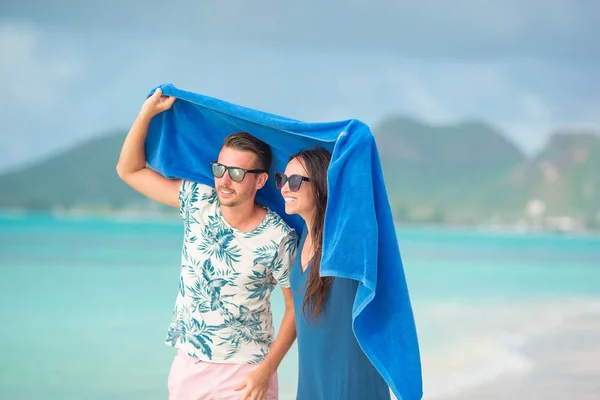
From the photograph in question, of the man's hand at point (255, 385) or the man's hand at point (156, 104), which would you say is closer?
the man's hand at point (255, 385)

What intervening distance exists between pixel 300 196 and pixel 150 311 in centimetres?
605

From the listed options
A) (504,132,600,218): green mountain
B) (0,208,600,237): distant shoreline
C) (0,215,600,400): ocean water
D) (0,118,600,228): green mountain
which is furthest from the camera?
(0,118,600,228): green mountain

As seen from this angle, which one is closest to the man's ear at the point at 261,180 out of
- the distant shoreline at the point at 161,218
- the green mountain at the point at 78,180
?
the distant shoreline at the point at 161,218

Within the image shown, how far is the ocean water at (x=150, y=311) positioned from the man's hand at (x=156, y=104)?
2677 mm

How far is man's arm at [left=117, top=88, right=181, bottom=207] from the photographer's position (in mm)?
3015

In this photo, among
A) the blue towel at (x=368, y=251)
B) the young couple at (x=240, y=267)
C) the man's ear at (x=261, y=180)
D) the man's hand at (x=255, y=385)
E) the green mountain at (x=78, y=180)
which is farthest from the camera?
the green mountain at (x=78, y=180)

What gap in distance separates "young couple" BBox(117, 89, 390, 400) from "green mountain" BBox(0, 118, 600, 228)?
28648 mm

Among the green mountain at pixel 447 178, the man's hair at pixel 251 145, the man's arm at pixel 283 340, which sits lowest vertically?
the man's arm at pixel 283 340

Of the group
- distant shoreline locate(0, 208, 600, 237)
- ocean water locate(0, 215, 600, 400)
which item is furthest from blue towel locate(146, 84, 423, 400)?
distant shoreline locate(0, 208, 600, 237)

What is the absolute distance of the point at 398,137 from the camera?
110 feet

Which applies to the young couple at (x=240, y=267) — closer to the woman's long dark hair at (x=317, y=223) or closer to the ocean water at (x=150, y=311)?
the woman's long dark hair at (x=317, y=223)

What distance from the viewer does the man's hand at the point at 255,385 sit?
2.83 metres

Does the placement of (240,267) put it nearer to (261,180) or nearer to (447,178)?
(261,180)

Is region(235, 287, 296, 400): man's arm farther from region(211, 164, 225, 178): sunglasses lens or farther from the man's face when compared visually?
region(211, 164, 225, 178): sunglasses lens
